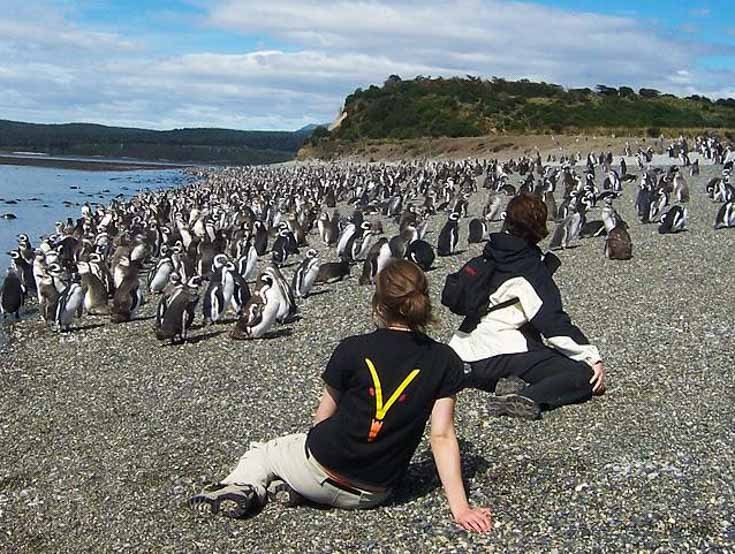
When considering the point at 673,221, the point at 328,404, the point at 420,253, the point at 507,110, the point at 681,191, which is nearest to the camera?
the point at 328,404

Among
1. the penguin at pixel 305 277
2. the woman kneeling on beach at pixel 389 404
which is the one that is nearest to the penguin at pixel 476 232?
the penguin at pixel 305 277

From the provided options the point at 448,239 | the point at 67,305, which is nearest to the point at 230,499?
the point at 67,305

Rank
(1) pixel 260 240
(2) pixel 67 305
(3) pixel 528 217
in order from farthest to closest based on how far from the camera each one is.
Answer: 1. (1) pixel 260 240
2. (2) pixel 67 305
3. (3) pixel 528 217

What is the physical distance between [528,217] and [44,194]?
4957 cm

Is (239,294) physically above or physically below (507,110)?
below

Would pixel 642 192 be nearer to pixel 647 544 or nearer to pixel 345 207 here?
pixel 345 207

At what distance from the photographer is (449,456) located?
5031mm

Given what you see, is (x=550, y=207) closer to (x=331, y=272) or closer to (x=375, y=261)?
(x=331, y=272)

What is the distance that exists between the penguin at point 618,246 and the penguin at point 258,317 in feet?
23.1

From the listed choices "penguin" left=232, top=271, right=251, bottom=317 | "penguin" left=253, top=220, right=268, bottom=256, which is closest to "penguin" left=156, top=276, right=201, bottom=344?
"penguin" left=232, top=271, right=251, bottom=317

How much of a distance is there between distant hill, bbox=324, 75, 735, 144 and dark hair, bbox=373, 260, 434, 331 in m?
55.1

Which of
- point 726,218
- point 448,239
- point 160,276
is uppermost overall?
point 726,218

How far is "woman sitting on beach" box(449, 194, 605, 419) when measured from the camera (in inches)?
272

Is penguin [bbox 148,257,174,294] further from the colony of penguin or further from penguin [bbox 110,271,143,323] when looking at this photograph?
penguin [bbox 110,271,143,323]
